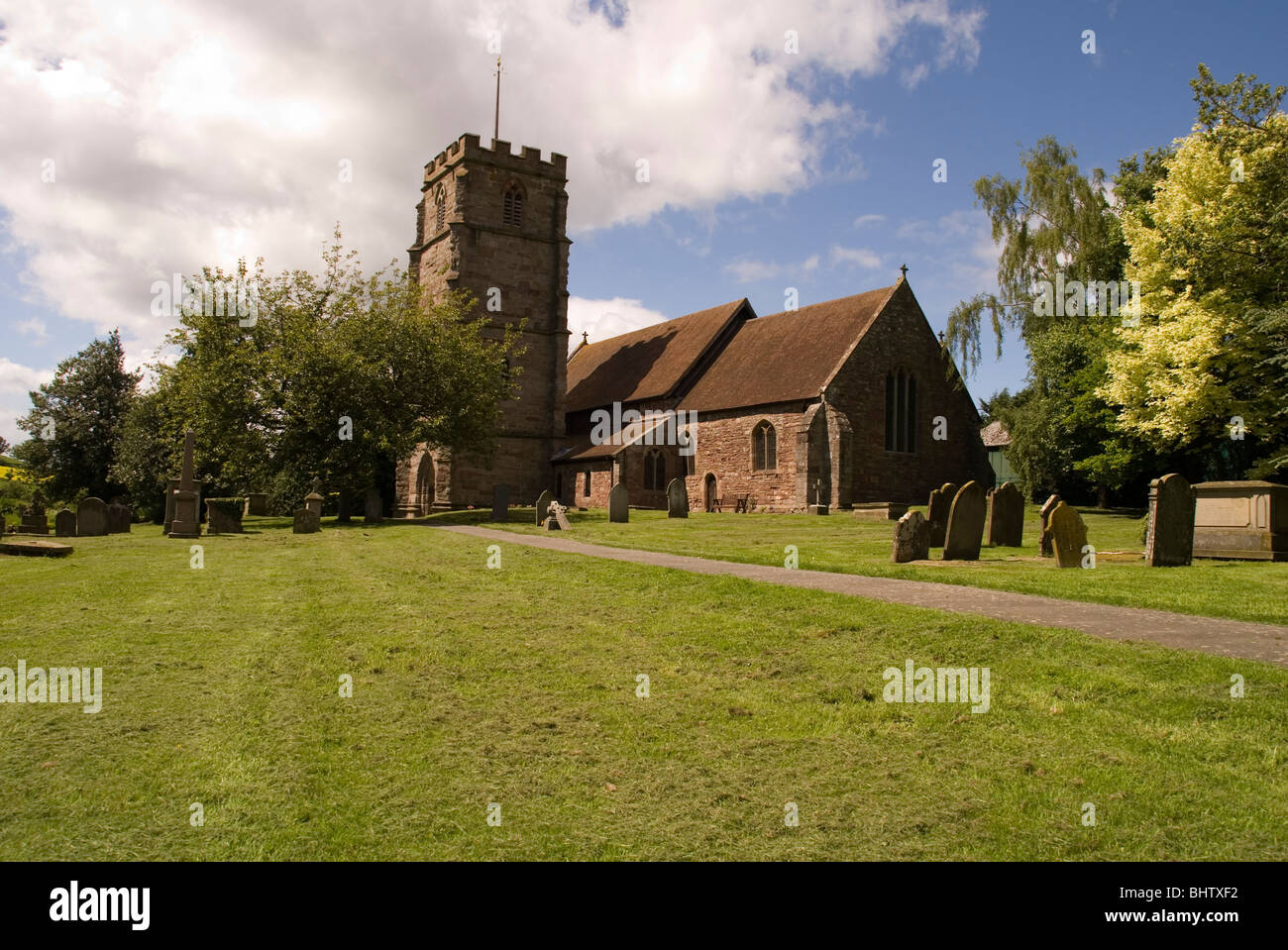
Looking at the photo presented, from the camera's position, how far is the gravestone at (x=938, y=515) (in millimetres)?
13922

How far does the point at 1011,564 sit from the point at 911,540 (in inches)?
56.1

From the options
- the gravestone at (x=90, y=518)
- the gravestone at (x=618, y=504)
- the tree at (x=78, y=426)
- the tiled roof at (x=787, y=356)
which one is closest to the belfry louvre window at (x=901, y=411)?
the tiled roof at (x=787, y=356)

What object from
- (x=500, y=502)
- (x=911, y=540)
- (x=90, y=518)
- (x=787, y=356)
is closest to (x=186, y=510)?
(x=90, y=518)

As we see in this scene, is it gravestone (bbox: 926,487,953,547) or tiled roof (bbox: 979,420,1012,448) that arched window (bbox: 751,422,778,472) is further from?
tiled roof (bbox: 979,420,1012,448)

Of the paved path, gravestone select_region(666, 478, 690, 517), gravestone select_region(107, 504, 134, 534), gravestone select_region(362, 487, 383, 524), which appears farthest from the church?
the paved path

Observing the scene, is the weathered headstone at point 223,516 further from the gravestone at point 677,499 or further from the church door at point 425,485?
the gravestone at point 677,499

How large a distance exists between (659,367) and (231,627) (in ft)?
102

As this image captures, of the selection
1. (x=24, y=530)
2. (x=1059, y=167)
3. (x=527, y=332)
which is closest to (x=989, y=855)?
(x=24, y=530)

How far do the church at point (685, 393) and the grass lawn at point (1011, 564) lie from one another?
7599 mm

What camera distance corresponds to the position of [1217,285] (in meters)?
21.9

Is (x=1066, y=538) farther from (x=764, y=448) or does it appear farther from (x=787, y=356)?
(x=787, y=356)

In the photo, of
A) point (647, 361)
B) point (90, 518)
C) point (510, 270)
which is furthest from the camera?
point (647, 361)

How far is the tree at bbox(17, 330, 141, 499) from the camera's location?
4606 cm

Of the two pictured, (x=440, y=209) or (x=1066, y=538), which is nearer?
(x=1066, y=538)
